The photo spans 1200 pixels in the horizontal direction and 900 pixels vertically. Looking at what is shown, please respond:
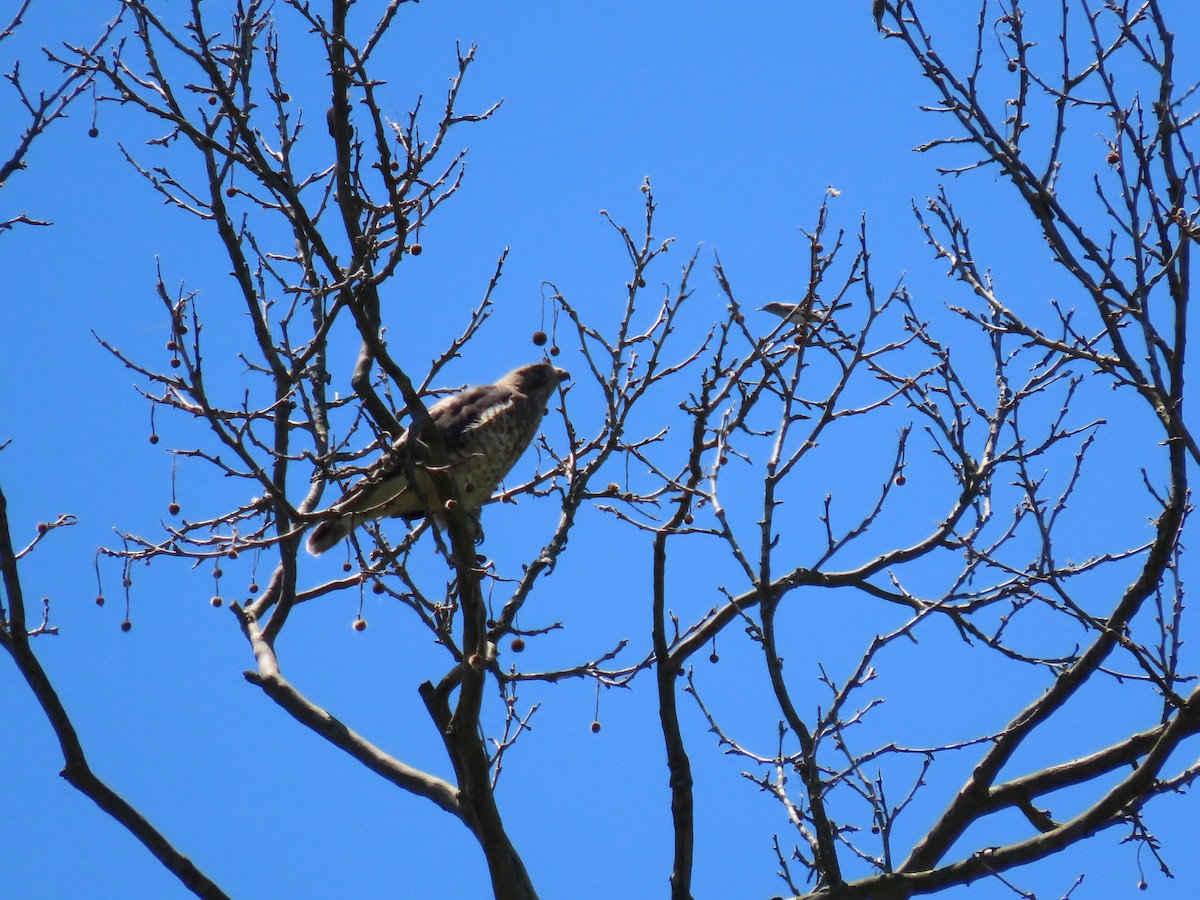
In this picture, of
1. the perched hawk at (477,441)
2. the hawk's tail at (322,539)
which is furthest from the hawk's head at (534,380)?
the hawk's tail at (322,539)

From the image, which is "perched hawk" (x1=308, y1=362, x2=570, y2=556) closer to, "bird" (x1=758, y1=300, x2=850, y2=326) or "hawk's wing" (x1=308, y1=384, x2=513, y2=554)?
"hawk's wing" (x1=308, y1=384, x2=513, y2=554)

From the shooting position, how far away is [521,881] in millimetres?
4453

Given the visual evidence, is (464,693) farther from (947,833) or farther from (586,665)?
(947,833)

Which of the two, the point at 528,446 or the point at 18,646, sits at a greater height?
the point at 528,446

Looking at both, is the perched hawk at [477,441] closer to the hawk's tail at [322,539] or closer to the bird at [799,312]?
the hawk's tail at [322,539]

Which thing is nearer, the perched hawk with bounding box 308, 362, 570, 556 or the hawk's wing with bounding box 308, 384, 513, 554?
the hawk's wing with bounding box 308, 384, 513, 554

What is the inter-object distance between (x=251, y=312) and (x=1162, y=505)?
354 centimetres

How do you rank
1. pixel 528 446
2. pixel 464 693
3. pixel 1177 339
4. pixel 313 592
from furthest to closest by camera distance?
pixel 528 446 < pixel 313 592 < pixel 464 693 < pixel 1177 339

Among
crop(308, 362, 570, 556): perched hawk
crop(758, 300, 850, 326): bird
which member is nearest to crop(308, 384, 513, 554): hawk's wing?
crop(308, 362, 570, 556): perched hawk

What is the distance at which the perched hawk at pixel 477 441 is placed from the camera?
225 inches

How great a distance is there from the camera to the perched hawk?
5723mm

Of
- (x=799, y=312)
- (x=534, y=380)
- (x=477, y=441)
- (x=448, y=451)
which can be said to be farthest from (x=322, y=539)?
(x=799, y=312)

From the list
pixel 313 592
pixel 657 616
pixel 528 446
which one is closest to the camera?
pixel 657 616

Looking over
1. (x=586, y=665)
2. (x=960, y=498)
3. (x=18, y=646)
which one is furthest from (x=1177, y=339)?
(x=18, y=646)
